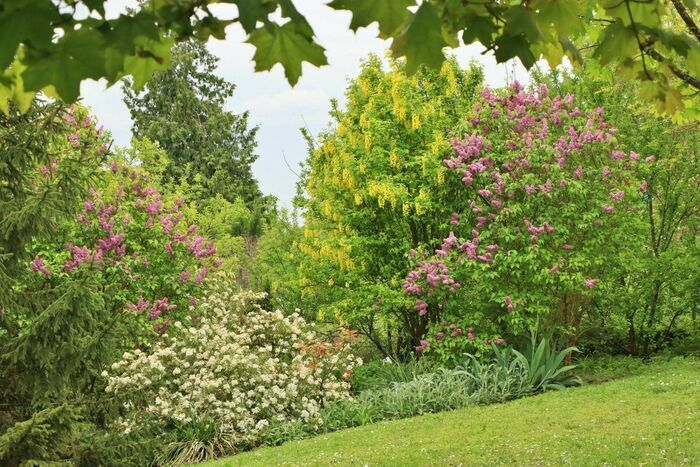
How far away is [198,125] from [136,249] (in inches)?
818

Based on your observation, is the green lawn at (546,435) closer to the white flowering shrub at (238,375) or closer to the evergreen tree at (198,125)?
the white flowering shrub at (238,375)

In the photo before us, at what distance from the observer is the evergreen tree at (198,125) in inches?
1261

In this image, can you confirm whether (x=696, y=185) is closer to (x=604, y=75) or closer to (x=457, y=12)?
(x=604, y=75)

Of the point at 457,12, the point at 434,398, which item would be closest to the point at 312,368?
the point at 434,398

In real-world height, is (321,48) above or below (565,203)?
below

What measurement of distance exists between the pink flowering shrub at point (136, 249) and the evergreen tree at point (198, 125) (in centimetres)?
1803

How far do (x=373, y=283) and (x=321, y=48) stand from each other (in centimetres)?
1073

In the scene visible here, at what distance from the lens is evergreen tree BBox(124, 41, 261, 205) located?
32.0 m

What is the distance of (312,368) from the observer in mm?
10898

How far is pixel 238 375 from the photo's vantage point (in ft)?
34.3

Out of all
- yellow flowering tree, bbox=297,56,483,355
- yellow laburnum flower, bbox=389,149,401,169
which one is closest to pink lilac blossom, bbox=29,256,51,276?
yellow flowering tree, bbox=297,56,483,355

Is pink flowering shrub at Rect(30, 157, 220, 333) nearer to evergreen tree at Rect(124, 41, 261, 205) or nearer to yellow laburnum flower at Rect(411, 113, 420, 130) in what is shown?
yellow laburnum flower at Rect(411, 113, 420, 130)

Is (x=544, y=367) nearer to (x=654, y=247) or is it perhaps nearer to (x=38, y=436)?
(x=654, y=247)

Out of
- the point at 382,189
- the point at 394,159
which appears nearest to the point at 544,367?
the point at 382,189
